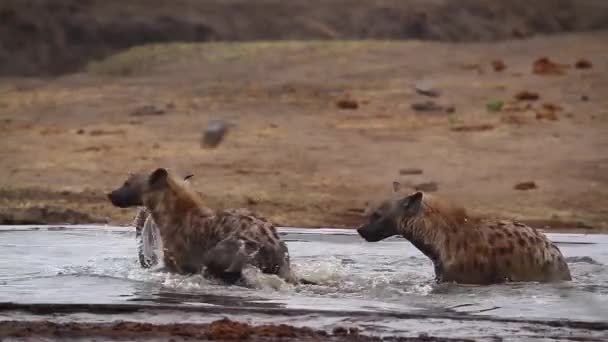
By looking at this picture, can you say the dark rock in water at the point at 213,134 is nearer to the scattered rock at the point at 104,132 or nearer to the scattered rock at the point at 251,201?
the scattered rock at the point at 104,132

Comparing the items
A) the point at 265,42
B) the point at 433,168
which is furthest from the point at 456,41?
the point at 433,168

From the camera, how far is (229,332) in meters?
7.70

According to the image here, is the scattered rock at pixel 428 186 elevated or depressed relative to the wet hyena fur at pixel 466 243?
elevated

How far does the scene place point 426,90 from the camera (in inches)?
913

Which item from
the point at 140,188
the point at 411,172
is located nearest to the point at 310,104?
the point at 411,172

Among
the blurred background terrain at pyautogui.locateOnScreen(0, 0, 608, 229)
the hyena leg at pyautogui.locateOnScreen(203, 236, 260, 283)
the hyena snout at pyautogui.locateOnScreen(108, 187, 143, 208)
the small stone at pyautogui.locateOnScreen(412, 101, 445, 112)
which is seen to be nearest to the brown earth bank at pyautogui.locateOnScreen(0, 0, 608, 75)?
the blurred background terrain at pyautogui.locateOnScreen(0, 0, 608, 229)

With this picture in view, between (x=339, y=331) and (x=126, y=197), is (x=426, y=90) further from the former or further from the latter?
(x=339, y=331)

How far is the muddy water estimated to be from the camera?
827 centimetres

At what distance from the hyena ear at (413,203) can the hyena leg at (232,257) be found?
3.42ft

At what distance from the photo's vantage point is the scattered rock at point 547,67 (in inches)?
985

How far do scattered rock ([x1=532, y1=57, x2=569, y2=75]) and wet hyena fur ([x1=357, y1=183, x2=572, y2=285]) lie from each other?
49.3 feet

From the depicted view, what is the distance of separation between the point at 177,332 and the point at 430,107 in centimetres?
1386

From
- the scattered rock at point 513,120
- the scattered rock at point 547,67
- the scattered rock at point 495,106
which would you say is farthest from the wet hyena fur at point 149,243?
the scattered rock at point 547,67

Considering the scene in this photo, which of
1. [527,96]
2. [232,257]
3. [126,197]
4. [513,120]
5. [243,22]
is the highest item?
[243,22]
